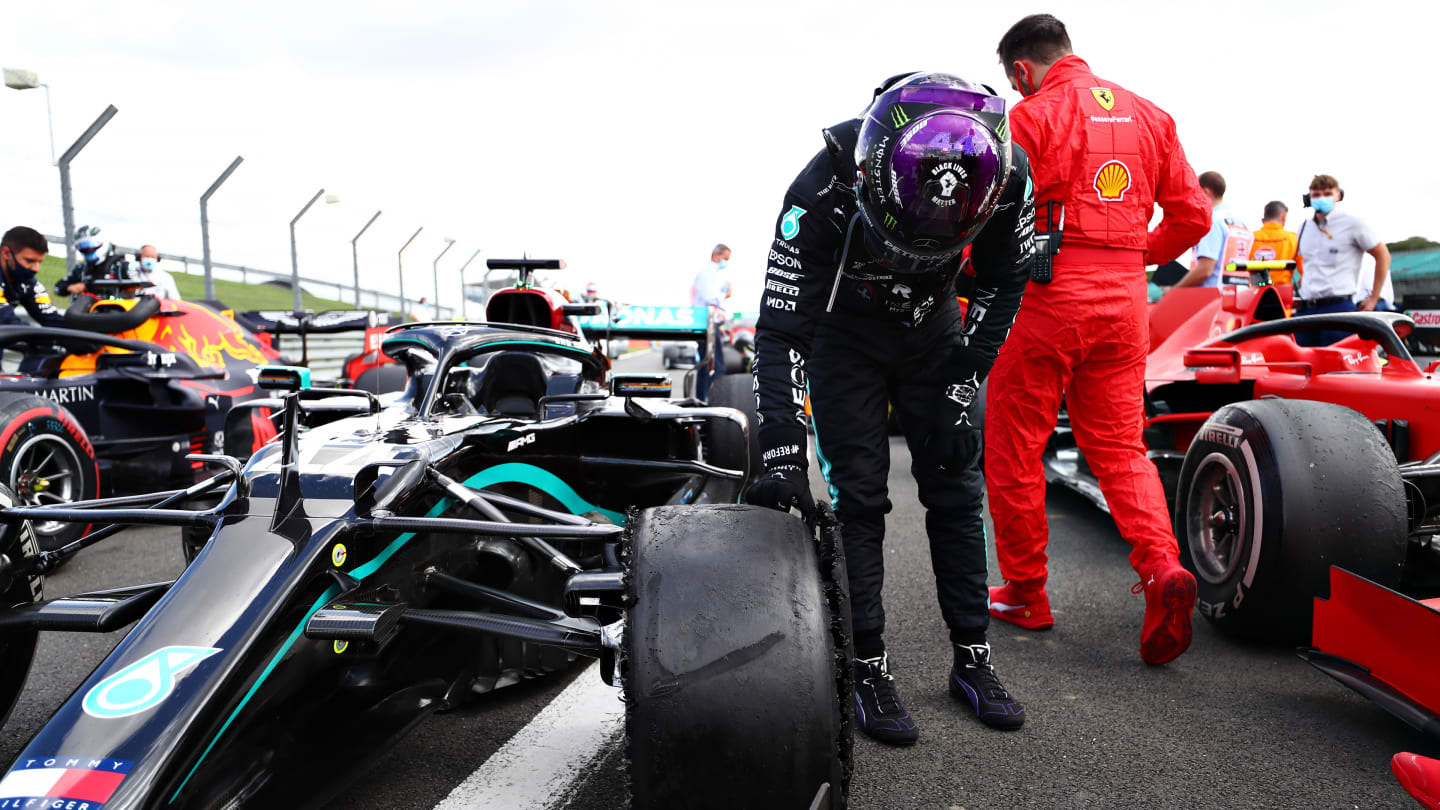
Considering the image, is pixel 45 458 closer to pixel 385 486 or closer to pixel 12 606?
pixel 12 606

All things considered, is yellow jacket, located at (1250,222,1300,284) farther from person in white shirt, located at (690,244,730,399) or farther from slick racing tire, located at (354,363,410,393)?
slick racing tire, located at (354,363,410,393)

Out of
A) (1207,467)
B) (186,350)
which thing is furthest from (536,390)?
(186,350)

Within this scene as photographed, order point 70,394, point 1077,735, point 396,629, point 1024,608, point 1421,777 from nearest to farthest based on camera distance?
point 1421,777 < point 396,629 < point 1077,735 < point 1024,608 < point 70,394

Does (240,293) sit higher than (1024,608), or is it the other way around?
(240,293)

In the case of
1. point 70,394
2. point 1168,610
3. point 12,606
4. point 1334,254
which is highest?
point 1334,254

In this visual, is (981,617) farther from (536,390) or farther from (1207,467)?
(536,390)

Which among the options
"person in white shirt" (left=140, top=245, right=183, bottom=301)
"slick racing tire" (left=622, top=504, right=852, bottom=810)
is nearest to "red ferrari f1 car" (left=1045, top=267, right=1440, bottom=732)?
"slick racing tire" (left=622, top=504, right=852, bottom=810)

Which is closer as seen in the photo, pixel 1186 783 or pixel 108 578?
pixel 1186 783

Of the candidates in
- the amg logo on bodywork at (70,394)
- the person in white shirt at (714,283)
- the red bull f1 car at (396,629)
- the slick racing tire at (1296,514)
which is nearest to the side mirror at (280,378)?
the red bull f1 car at (396,629)

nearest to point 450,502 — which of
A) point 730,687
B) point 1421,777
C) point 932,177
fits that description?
point 730,687

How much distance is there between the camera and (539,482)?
3094mm

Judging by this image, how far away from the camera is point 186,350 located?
5816 mm

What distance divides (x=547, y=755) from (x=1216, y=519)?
2.52 metres

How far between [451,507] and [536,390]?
1356 millimetres
